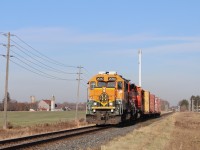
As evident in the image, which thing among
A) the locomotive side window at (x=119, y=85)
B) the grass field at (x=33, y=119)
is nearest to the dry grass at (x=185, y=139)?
the locomotive side window at (x=119, y=85)

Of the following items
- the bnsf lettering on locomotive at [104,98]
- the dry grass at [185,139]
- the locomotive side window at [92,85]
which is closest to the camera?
the dry grass at [185,139]

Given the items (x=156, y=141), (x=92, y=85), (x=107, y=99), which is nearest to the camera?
(x=156, y=141)

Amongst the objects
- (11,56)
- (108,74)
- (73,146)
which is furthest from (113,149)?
(11,56)

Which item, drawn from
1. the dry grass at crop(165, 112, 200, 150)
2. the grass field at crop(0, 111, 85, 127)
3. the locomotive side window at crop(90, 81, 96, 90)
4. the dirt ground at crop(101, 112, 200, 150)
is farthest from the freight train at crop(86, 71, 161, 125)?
the grass field at crop(0, 111, 85, 127)

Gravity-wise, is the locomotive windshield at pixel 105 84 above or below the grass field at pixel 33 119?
above

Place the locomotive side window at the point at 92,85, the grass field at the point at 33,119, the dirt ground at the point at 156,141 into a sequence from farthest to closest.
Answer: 1. the grass field at the point at 33,119
2. the locomotive side window at the point at 92,85
3. the dirt ground at the point at 156,141

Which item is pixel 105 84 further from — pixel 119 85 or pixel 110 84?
pixel 119 85

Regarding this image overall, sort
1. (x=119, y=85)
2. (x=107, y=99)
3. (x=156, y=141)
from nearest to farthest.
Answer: (x=156, y=141), (x=107, y=99), (x=119, y=85)

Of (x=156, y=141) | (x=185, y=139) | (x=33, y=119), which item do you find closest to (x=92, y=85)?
(x=185, y=139)

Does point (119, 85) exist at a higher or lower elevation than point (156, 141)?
higher

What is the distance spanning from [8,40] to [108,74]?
9583 mm

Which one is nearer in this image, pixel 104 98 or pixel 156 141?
pixel 156 141

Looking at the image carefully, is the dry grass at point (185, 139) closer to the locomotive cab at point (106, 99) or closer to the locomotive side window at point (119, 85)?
the locomotive cab at point (106, 99)

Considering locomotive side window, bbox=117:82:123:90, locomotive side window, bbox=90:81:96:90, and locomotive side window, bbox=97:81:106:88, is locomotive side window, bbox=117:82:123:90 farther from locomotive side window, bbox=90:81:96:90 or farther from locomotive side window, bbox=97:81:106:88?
locomotive side window, bbox=90:81:96:90
